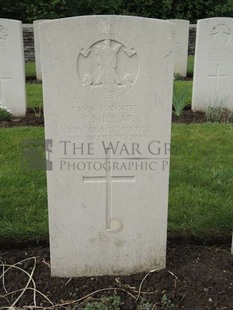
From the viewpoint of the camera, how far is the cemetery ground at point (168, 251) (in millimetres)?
2457

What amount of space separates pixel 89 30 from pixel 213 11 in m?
16.1

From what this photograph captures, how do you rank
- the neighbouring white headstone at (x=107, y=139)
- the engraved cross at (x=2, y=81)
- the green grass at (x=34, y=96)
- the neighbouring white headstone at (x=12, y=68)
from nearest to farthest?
the neighbouring white headstone at (x=107, y=139)
the neighbouring white headstone at (x=12, y=68)
the engraved cross at (x=2, y=81)
the green grass at (x=34, y=96)

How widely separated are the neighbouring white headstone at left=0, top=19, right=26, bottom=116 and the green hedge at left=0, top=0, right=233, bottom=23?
9.59 metres

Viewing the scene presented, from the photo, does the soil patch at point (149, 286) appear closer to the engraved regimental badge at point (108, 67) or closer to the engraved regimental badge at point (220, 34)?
the engraved regimental badge at point (108, 67)

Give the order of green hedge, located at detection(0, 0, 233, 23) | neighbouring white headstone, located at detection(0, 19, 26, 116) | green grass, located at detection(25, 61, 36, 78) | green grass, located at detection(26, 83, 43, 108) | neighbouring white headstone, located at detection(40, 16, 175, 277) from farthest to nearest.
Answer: green hedge, located at detection(0, 0, 233, 23)
green grass, located at detection(25, 61, 36, 78)
green grass, located at detection(26, 83, 43, 108)
neighbouring white headstone, located at detection(0, 19, 26, 116)
neighbouring white headstone, located at detection(40, 16, 175, 277)

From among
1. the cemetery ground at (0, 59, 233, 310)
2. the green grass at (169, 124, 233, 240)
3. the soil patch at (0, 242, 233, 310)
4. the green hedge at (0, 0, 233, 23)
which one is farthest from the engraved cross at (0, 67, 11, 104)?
the green hedge at (0, 0, 233, 23)

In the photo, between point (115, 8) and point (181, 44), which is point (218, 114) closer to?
point (181, 44)

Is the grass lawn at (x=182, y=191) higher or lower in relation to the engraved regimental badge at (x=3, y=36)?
lower

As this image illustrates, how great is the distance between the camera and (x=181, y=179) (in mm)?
3764

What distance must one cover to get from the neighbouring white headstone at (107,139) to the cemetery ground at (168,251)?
161 millimetres

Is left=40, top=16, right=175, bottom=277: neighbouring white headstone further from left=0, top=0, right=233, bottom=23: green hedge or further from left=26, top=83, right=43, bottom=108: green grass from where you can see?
left=0, top=0, right=233, bottom=23: green hedge

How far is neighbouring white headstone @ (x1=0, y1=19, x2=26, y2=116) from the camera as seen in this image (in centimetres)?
613

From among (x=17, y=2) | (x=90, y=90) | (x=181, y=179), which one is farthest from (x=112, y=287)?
(x=17, y=2)

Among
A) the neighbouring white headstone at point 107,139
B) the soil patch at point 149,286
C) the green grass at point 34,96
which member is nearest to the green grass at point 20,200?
the soil patch at point 149,286
